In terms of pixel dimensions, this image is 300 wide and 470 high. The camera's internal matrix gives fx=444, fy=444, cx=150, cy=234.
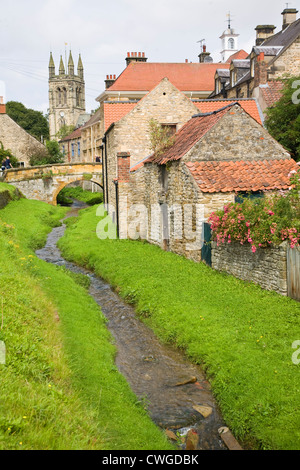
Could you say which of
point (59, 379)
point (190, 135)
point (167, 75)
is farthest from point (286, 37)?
point (59, 379)

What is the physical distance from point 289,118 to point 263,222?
1294 centimetres

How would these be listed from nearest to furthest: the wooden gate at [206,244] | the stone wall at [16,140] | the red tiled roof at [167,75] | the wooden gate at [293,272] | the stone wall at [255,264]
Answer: the wooden gate at [293,272] → the stone wall at [255,264] → the wooden gate at [206,244] → the red tiled roof at [167,75] → the stone wall at [16,140]

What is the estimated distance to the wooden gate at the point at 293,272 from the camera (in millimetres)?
11680

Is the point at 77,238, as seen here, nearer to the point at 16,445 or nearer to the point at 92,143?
the point at 16,445

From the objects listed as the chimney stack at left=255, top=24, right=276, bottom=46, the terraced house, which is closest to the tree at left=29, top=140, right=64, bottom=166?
the terraced house

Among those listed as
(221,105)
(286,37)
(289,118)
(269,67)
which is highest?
(286,37)

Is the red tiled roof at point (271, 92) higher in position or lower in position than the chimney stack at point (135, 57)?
lower

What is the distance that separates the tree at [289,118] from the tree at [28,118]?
213 ft

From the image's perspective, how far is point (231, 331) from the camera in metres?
10.4

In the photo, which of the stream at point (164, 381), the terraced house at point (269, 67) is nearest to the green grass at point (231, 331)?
the stream at point (164, 381)

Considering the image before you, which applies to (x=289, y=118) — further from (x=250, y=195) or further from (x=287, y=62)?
(x=287, y=62)

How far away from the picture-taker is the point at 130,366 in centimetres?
1035

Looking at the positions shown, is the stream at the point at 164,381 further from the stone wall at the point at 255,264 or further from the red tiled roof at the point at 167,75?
the red tiled roof at the point at 167,75

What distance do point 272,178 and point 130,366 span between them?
10.3 metres
